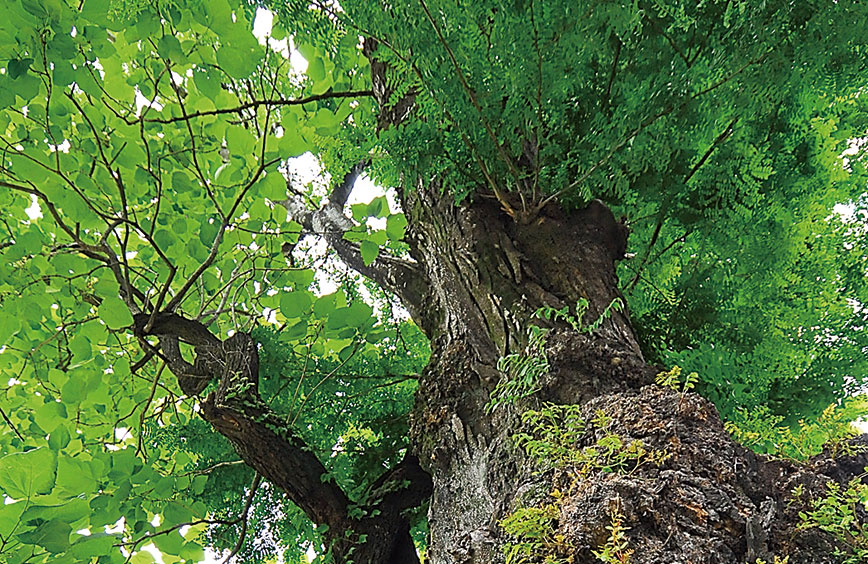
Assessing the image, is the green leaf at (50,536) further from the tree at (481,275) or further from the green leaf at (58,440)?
the green leaf at (58,440)

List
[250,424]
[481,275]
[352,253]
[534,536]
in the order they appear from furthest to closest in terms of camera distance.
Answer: [352,253], [250,424], [481,275], [534,536]

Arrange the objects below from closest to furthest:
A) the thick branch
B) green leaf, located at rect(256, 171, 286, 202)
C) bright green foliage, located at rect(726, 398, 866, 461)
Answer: bright green foliage, located at rect(726, 398, 866, 461), green leaf, located at rect(256, 171, 286, 202), the thick branch

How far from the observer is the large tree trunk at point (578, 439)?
1.18 meters

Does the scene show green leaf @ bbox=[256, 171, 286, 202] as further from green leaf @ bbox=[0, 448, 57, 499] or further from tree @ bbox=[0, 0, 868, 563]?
green leaf @ bbox=[0, 448, 57, 499]

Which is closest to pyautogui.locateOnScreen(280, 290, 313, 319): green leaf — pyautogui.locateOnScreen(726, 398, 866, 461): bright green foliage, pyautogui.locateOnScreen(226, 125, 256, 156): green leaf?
pyautogui.locateOnScreen(226, 125, 256, 156): green leaf

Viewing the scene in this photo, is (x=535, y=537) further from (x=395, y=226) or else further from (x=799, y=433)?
(x=799, y=433)

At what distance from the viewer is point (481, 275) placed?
238 cm

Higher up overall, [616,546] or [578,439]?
[578,439]

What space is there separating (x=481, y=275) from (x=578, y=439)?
982mm

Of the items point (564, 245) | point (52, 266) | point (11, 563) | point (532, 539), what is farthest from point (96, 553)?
point (564, 245)

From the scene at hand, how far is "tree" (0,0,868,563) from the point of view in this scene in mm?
1387

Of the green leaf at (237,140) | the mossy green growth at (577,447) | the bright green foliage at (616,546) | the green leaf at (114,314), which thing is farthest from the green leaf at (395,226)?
the bright green foliage at (616,546)

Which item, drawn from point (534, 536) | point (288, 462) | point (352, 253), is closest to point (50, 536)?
point (534, 536)

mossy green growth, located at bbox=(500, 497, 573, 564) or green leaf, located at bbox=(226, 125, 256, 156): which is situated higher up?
green leaf, located at bbox=(226, 125, 256, 156)
